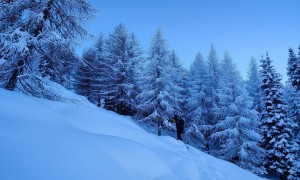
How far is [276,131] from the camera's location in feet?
66.1

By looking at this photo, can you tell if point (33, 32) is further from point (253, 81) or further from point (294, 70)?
point (253, 81)

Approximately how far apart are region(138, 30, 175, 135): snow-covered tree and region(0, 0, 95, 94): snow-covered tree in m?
12.5

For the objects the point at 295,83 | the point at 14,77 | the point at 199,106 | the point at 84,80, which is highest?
the point at 295,83

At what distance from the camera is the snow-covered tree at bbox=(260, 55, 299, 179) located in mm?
19297

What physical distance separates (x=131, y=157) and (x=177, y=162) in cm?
224

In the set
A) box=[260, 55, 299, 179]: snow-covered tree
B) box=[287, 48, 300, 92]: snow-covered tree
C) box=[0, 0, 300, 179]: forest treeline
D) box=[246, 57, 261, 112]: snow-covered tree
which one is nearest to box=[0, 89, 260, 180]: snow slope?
box=[0, 0, 300, 179]: forest treeline

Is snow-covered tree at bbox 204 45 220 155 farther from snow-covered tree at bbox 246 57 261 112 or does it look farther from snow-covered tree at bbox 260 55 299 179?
snow-covered tree at bbox 246 57 261 112

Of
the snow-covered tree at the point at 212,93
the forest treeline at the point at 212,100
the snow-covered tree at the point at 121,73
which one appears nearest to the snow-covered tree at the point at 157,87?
the forest treeline at the point at 212,100

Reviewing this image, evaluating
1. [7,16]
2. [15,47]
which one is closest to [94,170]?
[15,47]

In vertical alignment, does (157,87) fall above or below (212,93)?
below

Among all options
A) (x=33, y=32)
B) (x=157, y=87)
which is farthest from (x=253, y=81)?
(x=33, y=32)

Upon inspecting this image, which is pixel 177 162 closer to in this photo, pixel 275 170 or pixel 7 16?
pixel 7 16

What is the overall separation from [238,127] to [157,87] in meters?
9.18

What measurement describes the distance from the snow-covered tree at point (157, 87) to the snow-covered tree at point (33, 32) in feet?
40.9
